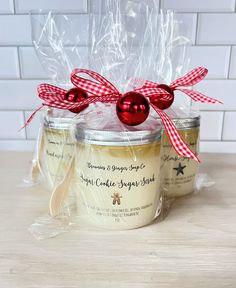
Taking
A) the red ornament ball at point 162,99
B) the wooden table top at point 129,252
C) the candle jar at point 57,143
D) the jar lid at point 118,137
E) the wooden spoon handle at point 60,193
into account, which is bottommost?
the wooden table top at point 129,252

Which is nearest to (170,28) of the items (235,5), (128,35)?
(128,35)

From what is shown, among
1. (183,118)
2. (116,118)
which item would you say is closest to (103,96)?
(116,118)

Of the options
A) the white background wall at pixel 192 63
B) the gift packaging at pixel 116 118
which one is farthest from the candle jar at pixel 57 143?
the white background wall at pixel 192 63

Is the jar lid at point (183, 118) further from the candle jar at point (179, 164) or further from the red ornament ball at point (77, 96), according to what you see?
the red ornament ball at point (77, 96)

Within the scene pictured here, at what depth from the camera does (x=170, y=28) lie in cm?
53

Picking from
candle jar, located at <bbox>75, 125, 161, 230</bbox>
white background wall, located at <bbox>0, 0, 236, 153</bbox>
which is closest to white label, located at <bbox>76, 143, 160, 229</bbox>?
candle jar, located at <bbox>75, 125, 161, 230</bbox>

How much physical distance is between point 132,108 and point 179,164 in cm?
17

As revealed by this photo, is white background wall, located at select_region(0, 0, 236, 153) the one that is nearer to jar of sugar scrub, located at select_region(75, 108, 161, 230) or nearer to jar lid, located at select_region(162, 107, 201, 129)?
jar lid, located at select_region(162, 107, 201, 129)

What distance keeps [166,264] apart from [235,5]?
0.57 metres

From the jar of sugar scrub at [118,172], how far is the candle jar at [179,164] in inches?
2.7

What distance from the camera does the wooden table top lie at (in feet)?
1.03

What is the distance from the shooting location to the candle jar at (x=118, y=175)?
0.37m

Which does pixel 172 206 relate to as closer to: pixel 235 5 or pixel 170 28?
pixel 170 28

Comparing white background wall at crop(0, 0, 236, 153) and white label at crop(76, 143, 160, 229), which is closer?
white label at crop(76, 143, 160, 229)
